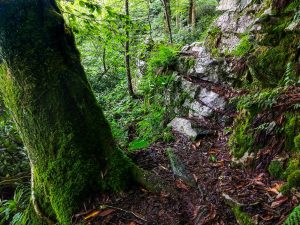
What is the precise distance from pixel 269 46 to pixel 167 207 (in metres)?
3.98

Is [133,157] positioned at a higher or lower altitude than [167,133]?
higher

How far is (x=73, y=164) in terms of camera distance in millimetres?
2818

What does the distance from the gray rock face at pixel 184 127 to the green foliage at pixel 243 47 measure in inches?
83.0

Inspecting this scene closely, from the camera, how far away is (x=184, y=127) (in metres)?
5.54

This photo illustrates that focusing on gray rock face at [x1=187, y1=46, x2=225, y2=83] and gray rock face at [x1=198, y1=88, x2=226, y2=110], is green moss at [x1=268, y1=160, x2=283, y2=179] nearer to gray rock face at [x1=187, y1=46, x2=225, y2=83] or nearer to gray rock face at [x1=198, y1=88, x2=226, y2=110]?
gray rock face at [x1=198, y1=88, x2=226, y2=110]

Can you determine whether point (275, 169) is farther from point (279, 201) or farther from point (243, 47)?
point (243, 47)

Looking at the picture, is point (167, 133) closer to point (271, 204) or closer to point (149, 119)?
point (149, 119)

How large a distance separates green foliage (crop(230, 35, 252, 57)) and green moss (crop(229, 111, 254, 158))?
7.61 ft

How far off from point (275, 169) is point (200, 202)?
996mm

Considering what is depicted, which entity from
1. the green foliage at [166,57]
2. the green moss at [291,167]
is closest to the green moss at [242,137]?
the green moss at [291,167]

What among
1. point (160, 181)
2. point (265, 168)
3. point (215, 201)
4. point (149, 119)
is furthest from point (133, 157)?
point (149, 119)

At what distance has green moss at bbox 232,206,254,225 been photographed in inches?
95.1

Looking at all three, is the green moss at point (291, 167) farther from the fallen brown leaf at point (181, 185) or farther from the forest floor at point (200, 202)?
the fallen brown leaf at point (181, 185)

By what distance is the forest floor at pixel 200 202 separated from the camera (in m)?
2.56
